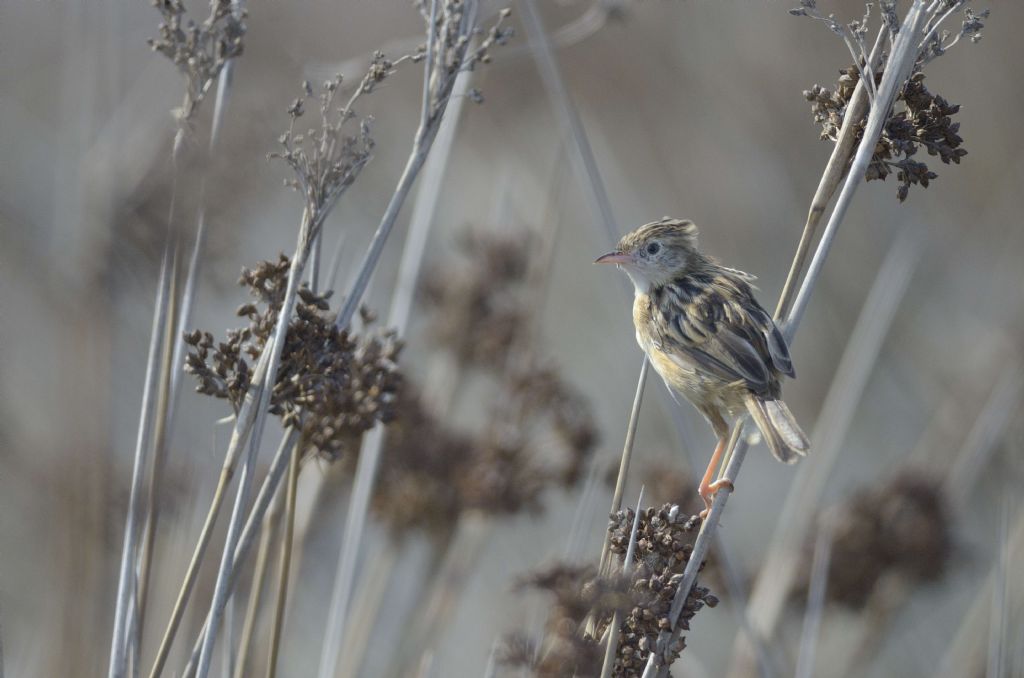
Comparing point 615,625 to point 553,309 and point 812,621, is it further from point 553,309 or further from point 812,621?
point 553,309

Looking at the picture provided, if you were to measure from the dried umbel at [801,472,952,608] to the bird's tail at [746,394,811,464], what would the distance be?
1.62 meters

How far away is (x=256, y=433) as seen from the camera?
2201 mm

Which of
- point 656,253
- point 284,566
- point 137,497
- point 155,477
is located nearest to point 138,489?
point 137,497

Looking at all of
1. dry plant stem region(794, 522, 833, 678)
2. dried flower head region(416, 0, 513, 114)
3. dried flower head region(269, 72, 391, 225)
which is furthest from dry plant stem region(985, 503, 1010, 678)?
dried flower head region(269, 72, 391, 225)

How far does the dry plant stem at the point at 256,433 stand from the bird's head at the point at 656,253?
5.91 feet

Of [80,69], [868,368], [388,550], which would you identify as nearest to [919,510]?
[868,368]

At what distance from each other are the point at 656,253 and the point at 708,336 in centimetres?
54

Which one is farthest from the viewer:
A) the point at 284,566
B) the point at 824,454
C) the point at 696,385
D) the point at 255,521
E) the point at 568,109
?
the point at 824,454

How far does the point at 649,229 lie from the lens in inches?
148

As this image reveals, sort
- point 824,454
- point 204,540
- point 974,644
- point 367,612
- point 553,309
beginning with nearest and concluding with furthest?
1. point 204,540
2. point 367,612
3. point 824,454
4. point 974,644
5. point 553,309

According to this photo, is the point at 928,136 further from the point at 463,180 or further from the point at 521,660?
the point at 463,180

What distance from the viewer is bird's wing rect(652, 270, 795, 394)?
Result: 3.22 m

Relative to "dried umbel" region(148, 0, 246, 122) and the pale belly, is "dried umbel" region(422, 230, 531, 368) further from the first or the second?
"dried umbel" region(148, 0, 246, 122)

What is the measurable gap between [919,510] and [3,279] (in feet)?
14.5
